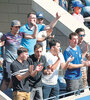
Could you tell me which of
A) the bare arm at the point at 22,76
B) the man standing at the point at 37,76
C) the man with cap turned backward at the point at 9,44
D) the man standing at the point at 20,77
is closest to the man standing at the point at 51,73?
the man standing at the point at 37,76

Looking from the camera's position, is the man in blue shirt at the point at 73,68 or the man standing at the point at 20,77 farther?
the man in blue shirt at the point at 73,68

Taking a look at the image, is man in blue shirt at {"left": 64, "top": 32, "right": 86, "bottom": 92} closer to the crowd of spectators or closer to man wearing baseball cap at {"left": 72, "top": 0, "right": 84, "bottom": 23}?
the crowd of spectators

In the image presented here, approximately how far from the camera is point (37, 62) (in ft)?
27.9

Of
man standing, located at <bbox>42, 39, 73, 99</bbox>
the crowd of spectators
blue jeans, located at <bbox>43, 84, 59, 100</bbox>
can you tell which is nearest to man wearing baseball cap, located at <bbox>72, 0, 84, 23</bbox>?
the crowd of spectators

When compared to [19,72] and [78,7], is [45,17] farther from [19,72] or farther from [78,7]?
[19,72]

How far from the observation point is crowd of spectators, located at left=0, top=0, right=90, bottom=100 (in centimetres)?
822

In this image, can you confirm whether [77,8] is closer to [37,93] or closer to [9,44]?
[9,44]

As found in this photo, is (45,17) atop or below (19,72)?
atop

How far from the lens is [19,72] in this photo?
813 centimetres

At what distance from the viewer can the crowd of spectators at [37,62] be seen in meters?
8.22

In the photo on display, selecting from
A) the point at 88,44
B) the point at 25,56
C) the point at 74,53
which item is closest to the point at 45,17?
the point at 88,44

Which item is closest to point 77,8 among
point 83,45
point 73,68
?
point 83,45

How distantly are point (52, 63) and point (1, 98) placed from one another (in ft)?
4.67

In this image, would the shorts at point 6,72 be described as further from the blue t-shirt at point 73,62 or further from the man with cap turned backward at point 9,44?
the blue t-shirt at point 73,62
